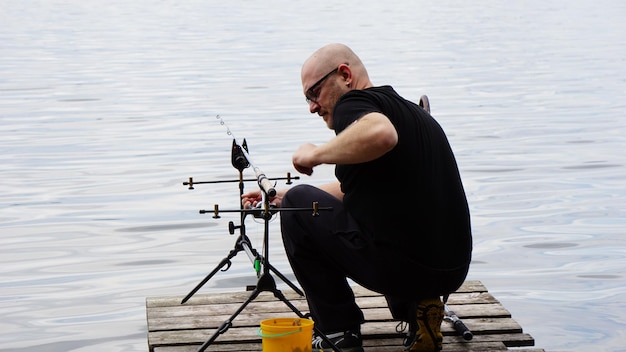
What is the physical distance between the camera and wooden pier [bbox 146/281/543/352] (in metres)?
5.08

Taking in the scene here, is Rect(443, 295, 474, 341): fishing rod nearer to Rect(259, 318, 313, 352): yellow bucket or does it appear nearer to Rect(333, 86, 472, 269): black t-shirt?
Rect(333, 86, 472, 269): black t-shirt

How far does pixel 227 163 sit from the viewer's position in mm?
12703

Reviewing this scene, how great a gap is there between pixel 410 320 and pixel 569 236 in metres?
4.37

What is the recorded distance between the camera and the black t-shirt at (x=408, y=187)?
4422 mm

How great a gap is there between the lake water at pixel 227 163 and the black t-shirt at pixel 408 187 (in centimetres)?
6

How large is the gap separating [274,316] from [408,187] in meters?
1.35

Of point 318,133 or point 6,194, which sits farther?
point 318,133

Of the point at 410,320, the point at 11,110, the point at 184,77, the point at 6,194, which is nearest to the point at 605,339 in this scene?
the point at 410,320

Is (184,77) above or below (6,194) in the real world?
above

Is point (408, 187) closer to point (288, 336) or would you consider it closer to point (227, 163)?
point (288, 336)

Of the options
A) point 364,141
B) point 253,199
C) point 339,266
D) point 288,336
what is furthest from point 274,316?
point 364,141

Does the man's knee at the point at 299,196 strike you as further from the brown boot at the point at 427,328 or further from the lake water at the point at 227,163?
the brown boot at the point at 427,328

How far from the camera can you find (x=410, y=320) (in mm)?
5000

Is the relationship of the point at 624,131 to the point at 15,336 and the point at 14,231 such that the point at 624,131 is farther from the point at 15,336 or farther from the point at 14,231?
the point at 15,336
